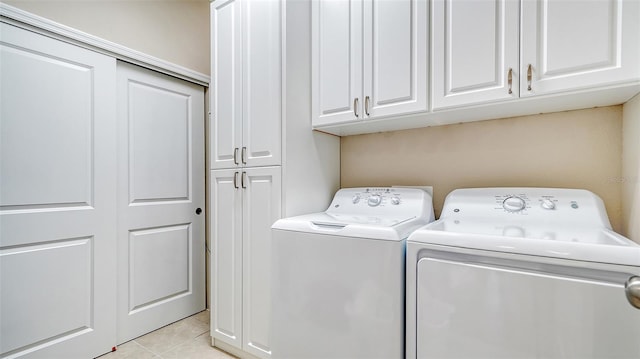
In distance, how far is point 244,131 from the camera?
1777 mm

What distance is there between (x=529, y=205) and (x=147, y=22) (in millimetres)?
2722

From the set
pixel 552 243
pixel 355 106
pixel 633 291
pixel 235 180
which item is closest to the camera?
pixel 633 291

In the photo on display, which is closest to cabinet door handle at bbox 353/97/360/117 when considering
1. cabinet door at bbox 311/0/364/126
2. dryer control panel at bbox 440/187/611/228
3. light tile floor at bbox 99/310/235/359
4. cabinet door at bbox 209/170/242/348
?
cabinet door at bbox 311/0/364/126

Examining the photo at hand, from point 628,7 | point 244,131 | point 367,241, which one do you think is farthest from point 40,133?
point 628,7

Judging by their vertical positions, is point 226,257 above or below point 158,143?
below

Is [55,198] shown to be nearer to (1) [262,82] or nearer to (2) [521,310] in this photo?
(1) [262,82]

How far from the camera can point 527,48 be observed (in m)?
1.16

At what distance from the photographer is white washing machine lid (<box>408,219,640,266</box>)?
2.64ft

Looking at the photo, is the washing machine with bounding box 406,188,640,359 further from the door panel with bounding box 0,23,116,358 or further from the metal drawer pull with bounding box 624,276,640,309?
the door panel with bounding box 0,23,116,358

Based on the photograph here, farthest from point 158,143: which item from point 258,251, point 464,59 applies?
point 464,59

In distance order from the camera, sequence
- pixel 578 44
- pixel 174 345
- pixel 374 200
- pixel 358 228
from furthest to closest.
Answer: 1. pixel 174 345
2. pixel 374 200
3. pixel 358 228
4. pixel 578 44

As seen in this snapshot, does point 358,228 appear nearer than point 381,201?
Yes

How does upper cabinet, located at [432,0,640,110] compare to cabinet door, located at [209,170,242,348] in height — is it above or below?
above

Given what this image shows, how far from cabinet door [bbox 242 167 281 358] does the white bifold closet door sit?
93 centimetres
